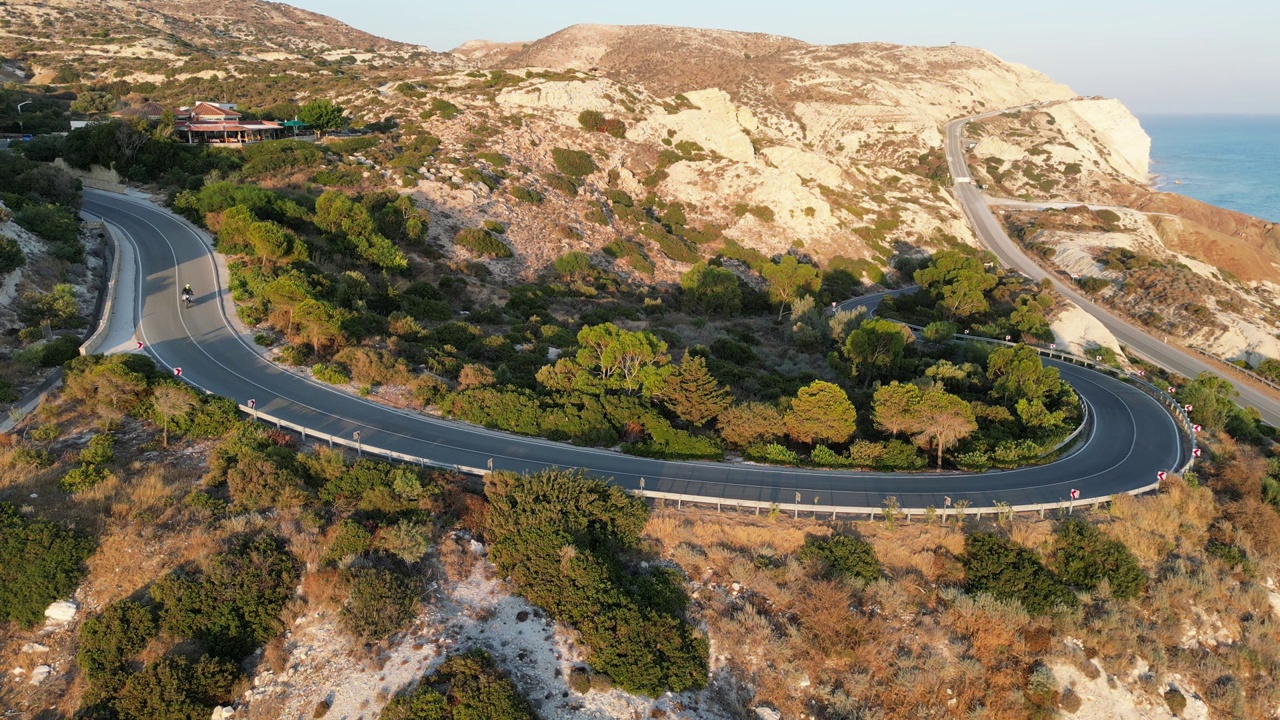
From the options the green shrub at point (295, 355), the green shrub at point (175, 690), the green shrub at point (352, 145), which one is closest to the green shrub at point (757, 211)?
the green shrub at point (352, 145)

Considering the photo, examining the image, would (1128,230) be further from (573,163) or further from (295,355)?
(295,355)

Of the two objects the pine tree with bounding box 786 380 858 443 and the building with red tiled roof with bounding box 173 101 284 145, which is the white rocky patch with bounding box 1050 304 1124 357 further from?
the building with red tiled roof with bounding box 173 101 284 145

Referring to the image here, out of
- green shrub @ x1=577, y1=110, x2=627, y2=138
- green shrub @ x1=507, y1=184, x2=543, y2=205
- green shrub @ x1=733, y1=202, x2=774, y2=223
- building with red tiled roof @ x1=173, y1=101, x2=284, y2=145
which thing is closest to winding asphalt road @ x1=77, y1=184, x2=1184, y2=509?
green shrub @ x1=507, y1=184, x2=543, y2=205

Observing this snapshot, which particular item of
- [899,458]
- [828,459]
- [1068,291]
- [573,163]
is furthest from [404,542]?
[1068,291]

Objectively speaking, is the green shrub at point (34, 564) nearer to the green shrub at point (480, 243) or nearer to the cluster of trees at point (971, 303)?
the green shrub at point (480, 243)

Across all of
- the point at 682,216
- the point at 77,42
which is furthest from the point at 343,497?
the point at 77,42

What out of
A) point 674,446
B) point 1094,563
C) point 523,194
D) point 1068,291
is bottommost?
point 1068,291
